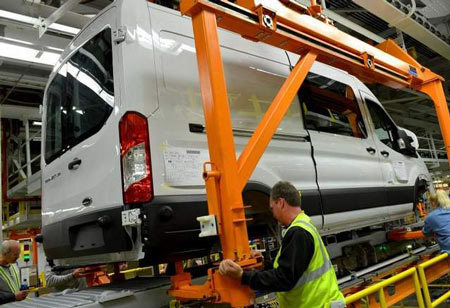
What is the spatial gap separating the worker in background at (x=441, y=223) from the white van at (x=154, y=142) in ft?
5.32

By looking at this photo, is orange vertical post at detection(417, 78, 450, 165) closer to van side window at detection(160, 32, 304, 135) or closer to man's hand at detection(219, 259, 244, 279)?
van side window at detection(160, 32, 304, 135)

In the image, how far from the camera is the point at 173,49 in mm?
2734

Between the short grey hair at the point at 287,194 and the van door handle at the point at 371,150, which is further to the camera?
the van door handle at the point at 371,150

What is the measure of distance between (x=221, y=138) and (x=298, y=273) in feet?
2.90

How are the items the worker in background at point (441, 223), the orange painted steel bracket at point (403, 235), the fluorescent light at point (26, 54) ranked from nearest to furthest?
the fluorescent light at point (26, 54)
the worker in background at point (441, 223)
the orange painted steel bracket at point (403, 235)

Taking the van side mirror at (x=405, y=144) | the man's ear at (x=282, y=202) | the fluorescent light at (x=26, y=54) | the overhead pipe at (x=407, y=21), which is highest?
the overhead pipe at (x=407, y=21)

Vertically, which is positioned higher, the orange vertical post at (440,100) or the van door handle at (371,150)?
the orange vertical post at (440,100)

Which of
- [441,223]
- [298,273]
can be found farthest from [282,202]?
[441,223]

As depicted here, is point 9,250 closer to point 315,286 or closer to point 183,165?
point 183,165

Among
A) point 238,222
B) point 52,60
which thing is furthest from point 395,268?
point 52,60

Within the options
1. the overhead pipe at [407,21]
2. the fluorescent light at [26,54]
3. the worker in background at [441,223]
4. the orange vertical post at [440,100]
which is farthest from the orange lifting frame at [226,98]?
the fluorescent light at [26,54]

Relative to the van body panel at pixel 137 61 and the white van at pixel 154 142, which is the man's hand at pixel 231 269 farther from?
the van body panel at pixel 137 61

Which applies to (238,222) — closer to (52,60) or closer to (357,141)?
(357,141)

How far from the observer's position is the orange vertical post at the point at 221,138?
7.05ft
